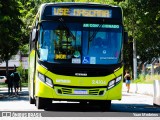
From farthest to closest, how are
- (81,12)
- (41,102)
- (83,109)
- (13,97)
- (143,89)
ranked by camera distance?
(143,89), (13,97), (83,109), (41,102), (81,12)

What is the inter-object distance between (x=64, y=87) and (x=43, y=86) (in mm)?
656

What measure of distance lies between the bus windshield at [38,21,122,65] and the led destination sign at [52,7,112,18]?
354 mm

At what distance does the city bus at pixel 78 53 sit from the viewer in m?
18.6

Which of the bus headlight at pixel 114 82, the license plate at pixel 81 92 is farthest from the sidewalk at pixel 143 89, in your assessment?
the license plate at pixel 81 92

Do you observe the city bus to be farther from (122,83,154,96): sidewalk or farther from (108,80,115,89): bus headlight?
(122,83,154,96): sidewalk

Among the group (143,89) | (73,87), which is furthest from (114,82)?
(143,89)

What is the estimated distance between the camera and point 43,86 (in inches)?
731

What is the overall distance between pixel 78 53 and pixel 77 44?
287mm

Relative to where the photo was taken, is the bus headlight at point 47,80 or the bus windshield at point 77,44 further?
the bus windshield at point 77,44

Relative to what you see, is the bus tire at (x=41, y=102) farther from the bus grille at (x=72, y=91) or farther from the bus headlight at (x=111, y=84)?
the bus headlight at (x=111, y=84)

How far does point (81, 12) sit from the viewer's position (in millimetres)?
19312

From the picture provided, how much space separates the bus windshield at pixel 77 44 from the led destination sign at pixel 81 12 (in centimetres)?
35

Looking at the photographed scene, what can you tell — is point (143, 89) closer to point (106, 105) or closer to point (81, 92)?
point (106, 105)

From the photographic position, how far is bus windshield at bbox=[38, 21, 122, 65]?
Result: 1880 centimetres
